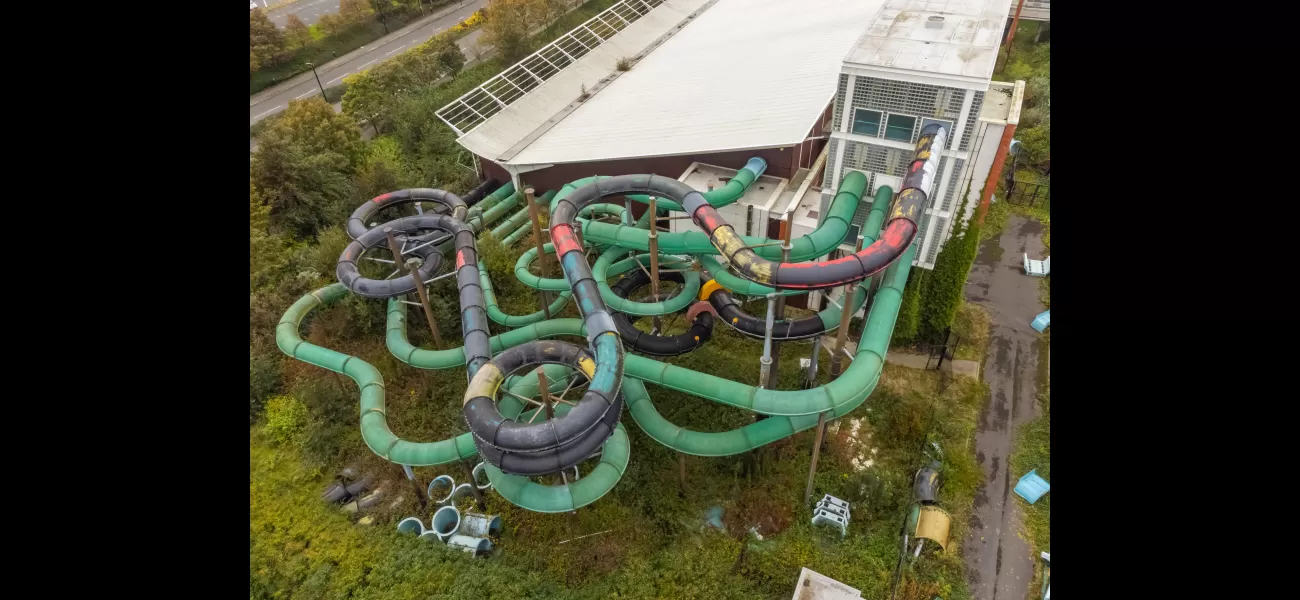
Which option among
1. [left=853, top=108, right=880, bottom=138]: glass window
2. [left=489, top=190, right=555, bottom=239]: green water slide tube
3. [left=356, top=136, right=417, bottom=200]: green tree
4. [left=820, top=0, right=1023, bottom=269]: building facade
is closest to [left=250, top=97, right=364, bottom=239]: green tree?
[left=356, top=136, right=417, bottom=200]: green tree

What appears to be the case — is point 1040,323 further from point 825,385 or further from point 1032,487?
point 825,385

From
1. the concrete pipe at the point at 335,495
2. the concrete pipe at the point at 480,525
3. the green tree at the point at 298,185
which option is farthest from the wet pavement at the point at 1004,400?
the green tree at the point at 298,185

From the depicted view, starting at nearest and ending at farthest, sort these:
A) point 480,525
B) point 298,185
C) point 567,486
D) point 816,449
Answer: point 567,486 → point 816,449 → point 480,525 → point 298,185

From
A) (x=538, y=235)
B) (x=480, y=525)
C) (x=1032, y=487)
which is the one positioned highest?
(x=538, y=235)

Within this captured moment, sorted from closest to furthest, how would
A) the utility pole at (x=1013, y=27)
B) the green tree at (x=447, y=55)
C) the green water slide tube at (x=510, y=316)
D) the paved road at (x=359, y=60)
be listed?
the green water slide tube at (x=510, y=316) → the paved road at (x=359, y=60) → the green tree at (x=447, y=55) → the utility pole at (x=1013, y=27)

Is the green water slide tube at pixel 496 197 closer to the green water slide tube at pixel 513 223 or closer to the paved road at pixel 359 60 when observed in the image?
the green water slide tube at pixel 513 223

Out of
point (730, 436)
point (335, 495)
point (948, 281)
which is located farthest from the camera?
point (948, 281)

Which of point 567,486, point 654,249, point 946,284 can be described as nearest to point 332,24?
point 654,249
